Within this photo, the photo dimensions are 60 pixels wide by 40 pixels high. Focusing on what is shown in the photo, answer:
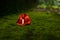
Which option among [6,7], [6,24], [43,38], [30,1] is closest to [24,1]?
[30,1]

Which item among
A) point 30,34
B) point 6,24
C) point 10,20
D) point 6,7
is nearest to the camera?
point 30,34

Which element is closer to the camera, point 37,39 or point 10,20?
point 37,39

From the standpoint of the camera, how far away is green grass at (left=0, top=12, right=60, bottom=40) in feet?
11.0

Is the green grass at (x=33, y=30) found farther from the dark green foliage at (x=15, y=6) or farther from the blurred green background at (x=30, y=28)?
the dark green foliage at (x=15, y=6)

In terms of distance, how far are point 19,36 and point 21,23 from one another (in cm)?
62

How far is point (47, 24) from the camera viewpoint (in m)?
4.19

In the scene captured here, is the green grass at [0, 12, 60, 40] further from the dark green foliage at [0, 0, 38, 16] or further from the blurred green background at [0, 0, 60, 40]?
the dark green foliage at [0, 0, 38, 16]

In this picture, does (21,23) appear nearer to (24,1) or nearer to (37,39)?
(37,39)

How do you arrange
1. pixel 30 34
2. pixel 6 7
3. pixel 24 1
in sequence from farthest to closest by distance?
pixel 24 1 → pixel 6 7 → pixel 30 34

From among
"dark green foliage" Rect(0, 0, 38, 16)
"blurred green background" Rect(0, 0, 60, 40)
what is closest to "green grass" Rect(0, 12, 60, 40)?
"blurred green background" Rect(0, 0, 60, 40)

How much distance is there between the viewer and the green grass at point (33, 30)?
132 inches

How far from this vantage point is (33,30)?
12.3 feet

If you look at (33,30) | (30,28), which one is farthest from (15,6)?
(33,30)

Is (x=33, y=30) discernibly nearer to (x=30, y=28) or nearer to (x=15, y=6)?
(x=30, y=28)
